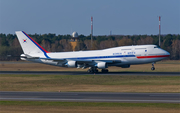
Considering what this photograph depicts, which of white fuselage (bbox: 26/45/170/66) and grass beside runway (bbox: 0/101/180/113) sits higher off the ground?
white fuselage (bbox: 26/45/170/66)

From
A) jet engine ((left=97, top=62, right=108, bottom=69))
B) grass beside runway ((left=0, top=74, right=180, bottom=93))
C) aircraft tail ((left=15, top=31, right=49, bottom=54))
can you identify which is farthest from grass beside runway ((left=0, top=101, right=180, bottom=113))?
aircraft tail ((left=15, top=31, right=49, bottom=54))

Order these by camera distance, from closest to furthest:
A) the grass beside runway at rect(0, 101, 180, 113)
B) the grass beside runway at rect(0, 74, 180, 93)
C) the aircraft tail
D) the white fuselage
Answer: the grass beside runway at rect(0, 101, 180, 113)
the grass beside runway at rect(0, 74, 180, 93)
the white fuselage
the aircraft tail

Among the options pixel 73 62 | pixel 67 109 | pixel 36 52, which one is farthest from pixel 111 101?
pixel 36 52

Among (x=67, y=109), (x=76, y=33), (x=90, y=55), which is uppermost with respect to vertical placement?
(x=76, y=33)

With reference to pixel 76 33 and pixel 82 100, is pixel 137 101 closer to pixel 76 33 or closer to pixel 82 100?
pixel 82 100

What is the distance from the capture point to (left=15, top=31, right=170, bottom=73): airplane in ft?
177

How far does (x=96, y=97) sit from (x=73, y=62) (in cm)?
2839

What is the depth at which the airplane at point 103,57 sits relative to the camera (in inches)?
2128

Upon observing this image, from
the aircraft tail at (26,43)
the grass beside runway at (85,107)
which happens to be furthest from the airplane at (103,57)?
the grass beside runway at (85,107)

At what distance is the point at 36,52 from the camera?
196 feet

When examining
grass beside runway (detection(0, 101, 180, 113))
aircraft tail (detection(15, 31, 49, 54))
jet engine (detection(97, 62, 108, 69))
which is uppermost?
aircraft tail (detection(15, 31, 49, 54))

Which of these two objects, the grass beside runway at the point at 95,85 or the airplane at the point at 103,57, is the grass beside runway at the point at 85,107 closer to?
the grass beside runway at the point at 95,85

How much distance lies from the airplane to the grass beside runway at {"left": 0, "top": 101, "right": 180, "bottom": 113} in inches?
1215

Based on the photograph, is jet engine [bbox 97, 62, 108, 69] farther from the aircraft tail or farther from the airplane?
the aircraft tail
